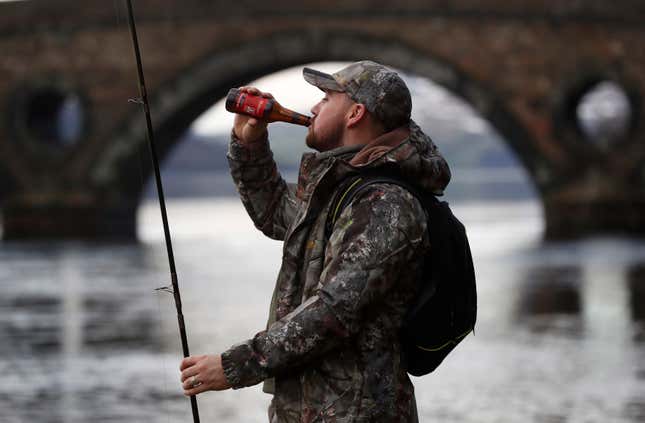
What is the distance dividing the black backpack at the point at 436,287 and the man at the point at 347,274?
0.09 ft

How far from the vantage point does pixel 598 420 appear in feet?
23.7

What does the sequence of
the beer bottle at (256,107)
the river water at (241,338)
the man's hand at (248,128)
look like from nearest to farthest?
1. the beer bottle at (256,107)
2. the man's hand at (248,128)
3. the river water at (241,338)

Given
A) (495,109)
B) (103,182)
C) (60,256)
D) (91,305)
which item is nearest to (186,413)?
(91,305)

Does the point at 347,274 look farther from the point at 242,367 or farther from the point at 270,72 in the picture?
the point at 270,72

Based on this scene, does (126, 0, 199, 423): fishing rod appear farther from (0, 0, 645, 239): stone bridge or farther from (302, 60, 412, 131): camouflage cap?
(0, 0, 645, 239): stone bridge

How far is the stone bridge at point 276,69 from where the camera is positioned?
82.2ft

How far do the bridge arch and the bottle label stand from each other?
72.9ft

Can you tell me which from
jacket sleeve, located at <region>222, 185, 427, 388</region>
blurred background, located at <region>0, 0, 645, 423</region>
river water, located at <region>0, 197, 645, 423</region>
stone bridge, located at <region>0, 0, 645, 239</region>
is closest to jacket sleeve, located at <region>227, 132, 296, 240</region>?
jacket sleeve, located at <region>222, 185, 427, 388</region>

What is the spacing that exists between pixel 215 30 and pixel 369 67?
78.7 ft

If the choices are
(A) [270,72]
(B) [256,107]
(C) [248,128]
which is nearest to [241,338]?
(C) [248,128]

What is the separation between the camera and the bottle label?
11.4ft

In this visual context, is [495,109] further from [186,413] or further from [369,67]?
[369,67]

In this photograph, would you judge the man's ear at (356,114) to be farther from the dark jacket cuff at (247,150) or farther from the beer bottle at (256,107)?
the dark jacket cuff at (247,150)

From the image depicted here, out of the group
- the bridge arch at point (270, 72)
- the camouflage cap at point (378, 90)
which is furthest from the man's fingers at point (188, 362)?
the bridge arch at point (270, 72)
